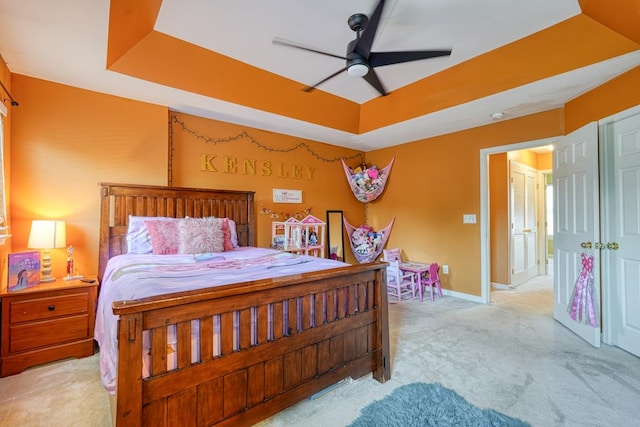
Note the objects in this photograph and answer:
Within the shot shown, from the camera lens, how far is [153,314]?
1.26 m

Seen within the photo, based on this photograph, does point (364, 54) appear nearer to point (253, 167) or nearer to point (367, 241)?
point (253, 167)

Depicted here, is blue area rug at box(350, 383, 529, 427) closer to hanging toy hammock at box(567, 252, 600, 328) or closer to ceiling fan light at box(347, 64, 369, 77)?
hanging toy hammock at box(567, 252, 600, 328)

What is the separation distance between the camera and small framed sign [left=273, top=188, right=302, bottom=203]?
4391 millimetres

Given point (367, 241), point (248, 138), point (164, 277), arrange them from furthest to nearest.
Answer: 1. point (367, 241)
2. point (248, 138)
3. point (164, 277)

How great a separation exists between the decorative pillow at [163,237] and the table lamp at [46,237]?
2.13ft

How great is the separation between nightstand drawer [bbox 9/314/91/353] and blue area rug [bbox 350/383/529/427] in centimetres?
237

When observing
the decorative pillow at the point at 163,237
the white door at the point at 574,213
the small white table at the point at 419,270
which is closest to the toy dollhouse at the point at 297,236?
the small white table at the point at 419,270

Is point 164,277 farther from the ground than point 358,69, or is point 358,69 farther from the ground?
point 358,69

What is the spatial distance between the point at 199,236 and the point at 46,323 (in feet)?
4.32

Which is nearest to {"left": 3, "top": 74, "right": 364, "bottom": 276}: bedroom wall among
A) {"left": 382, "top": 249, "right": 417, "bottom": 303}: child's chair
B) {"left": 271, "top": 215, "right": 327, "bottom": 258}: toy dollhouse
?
{"left": 271, "top": 215, "right": 327, "bottom": 258}: toy dollhouse

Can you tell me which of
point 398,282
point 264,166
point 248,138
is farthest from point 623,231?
point 248,138

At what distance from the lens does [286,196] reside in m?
4.50

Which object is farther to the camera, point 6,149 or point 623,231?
point 623,231

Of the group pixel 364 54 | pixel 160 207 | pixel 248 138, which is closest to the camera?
pixel 364 54
